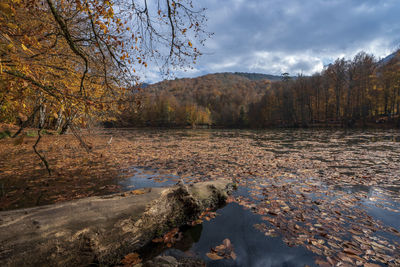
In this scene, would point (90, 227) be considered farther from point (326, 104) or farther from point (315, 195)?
point (326, 104)

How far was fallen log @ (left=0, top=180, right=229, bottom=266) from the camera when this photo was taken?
1.97 meters

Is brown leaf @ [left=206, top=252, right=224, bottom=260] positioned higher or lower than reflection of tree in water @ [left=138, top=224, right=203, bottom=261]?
lower

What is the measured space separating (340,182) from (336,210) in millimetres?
2212

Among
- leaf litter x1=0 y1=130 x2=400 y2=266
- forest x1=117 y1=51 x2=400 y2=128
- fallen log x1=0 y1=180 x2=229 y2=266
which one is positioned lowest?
leaf litter x1=0 y1=130 x2=400 y2=266

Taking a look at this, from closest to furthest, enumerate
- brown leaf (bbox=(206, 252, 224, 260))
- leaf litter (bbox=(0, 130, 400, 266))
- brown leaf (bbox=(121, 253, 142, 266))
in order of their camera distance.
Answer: brown leaf (bbox=(121, 253, 142, 266))
brown leaf (bbox=(206, 252, 224, 260))
leaf litter (bbox=(0, 130, 400, 266))

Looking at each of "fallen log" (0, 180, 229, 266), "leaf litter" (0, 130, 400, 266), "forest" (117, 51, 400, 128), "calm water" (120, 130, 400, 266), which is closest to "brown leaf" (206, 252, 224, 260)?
"calm water" (120, 130, 400, 266)

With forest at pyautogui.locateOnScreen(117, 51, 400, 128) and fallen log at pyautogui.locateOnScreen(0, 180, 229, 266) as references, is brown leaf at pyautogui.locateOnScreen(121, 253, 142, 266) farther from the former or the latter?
forest at pyautogui.locateOnScreen(117, 51, 400, 128)

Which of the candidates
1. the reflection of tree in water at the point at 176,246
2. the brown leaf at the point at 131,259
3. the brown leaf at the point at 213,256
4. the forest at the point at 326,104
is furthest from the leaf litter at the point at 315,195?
the forest at the point at 326,104

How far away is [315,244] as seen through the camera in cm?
273

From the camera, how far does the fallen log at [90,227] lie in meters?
1.97

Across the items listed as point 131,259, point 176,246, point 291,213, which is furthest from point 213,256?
point 291,213

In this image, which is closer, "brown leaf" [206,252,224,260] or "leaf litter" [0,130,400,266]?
"brown leaf" [206,252,224,260]

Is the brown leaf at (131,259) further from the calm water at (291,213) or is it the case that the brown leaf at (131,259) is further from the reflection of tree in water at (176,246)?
the calm water at (291,213)

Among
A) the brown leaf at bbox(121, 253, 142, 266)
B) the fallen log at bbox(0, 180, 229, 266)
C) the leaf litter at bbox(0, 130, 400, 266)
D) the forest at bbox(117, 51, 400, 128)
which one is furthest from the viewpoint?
the forest at bbox(117, 51, 400, 128)
